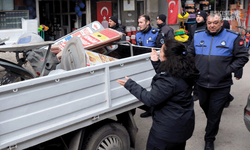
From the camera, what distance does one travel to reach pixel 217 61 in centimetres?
414

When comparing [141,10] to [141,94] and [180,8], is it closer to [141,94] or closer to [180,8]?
[180,8]

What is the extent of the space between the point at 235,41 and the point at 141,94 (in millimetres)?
2105

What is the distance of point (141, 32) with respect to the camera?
20.5 feet

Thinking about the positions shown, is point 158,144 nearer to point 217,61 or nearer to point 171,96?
point 171,96

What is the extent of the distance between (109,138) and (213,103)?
1774mm

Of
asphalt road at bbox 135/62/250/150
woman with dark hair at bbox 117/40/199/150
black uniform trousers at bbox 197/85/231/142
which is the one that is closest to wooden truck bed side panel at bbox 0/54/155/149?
woman with dark hair at bbox 117/40/199/150

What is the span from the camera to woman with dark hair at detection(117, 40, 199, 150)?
2.71 m

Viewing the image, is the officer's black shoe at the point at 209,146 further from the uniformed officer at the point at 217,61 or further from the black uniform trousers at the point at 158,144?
the black uniform trousers at the point at 158,144

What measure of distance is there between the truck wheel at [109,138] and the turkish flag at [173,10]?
30.8 feet

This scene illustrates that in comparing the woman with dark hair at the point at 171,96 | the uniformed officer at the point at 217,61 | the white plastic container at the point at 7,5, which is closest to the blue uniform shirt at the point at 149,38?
the uniformed officer at the point at 217,61

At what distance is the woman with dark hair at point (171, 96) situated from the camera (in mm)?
2713

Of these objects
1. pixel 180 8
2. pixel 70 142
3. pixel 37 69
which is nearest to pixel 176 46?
pixel 70 142

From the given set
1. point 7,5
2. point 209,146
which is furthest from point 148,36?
point 7,5

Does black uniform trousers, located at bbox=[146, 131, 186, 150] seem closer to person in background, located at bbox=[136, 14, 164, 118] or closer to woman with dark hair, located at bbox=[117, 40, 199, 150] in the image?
woman with dark hair, located at bbox=[117, 40, 199, 150]
